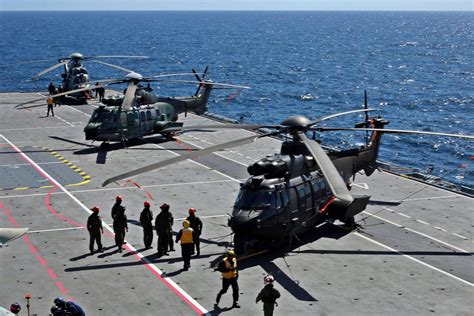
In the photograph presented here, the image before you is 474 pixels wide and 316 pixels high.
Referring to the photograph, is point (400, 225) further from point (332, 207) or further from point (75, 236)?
point (75, 236)

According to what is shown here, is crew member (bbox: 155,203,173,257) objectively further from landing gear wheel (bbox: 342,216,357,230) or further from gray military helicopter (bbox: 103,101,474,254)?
landing gear wheel (bbox: 342,216,357,230)

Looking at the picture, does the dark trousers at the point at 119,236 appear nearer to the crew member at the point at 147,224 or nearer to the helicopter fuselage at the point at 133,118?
the crew member at the point at 147,224

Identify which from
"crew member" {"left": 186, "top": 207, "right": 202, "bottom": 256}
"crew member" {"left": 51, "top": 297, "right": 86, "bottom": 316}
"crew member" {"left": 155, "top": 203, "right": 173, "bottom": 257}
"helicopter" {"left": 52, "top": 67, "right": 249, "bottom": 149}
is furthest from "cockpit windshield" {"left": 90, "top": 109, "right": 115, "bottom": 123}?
"crew member" {"left": 51, "top": 297, "right": 86, "bottom": 316}

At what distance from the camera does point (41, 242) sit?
23.3 meters

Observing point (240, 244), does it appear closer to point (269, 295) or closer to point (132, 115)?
point (269, 295)

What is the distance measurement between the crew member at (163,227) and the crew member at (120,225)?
3.74 ft

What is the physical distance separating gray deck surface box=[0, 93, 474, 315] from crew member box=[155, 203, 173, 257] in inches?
17.6

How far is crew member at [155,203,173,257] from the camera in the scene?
2173 cm

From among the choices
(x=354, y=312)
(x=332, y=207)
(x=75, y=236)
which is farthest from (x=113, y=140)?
(x=354, y=312)

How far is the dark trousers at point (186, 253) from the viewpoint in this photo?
811 inches

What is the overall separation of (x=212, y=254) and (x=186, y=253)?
5.60 ft

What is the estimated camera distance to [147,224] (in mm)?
22328

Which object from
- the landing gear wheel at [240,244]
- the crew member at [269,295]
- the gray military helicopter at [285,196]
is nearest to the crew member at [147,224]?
the gray military helicopter at [285,196]

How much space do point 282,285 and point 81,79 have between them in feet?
130
